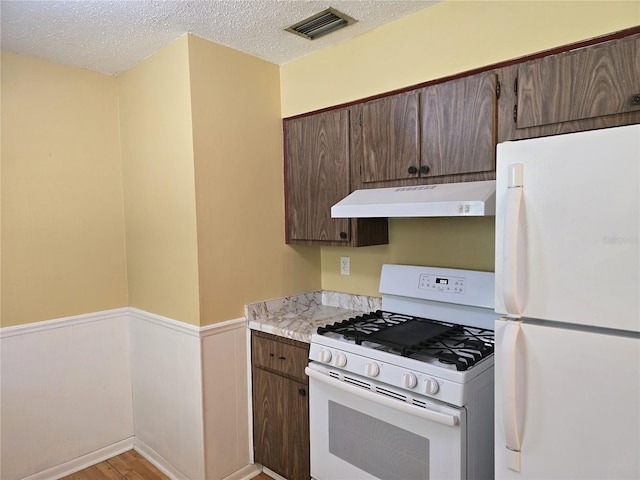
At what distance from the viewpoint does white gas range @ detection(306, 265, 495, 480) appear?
1533 mm

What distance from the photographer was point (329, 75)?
2369 millimetres

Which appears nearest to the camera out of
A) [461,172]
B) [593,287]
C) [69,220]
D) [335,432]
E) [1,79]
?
[593,287]

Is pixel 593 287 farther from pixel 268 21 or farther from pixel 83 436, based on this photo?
pixel 83 436

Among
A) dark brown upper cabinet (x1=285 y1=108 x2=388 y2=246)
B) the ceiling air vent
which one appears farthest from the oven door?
the ceiling air vent

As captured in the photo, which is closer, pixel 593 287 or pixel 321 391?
pixel 593 287

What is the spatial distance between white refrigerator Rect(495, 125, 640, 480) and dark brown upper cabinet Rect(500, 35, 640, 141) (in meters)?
0.39

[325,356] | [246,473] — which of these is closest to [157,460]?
[246,473]

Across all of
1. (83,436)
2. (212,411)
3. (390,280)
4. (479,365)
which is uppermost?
(390,280)

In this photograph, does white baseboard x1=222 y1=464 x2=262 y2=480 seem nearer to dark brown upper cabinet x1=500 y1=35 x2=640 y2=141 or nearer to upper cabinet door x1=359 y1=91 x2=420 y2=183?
upper cabinet door x1=359 y1=91 x2=420 y2=183

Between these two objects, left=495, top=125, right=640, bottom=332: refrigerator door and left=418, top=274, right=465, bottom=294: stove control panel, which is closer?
left=495, top=125, right=640, bottom=332: refrigerator door

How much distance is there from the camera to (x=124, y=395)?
273cm

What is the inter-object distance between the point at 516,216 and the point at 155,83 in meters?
2.06

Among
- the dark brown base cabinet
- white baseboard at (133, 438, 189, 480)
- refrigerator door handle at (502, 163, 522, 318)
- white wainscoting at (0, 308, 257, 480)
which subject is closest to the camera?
refrigerator door handle at (502, 163, 522, 318)

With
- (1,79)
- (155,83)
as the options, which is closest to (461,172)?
(155,83)
